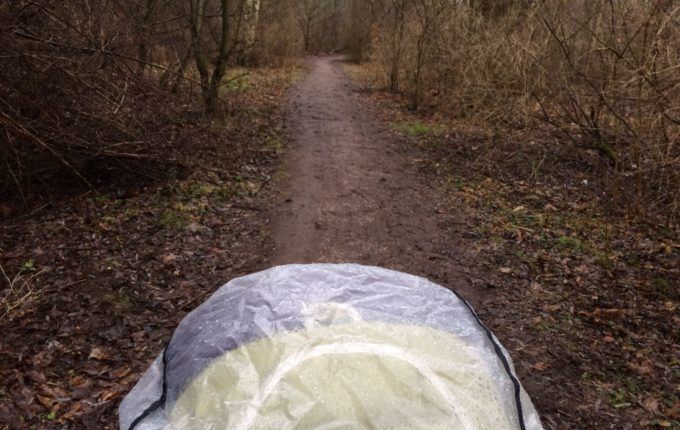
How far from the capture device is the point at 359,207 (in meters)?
6.39

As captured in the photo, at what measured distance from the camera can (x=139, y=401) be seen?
2453 mm

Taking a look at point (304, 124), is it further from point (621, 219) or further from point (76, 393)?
point (76, 393)

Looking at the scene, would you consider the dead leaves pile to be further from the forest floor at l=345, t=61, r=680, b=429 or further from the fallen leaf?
the forest floor at l=345, t=61, r=680, b=429

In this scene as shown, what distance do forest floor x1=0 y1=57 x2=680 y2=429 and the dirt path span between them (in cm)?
3

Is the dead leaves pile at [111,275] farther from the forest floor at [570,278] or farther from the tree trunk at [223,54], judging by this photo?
the forest floor at [570,278]

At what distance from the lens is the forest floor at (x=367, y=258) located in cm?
343

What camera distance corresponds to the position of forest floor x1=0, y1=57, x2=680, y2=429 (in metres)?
3.43

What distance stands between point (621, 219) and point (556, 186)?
1.26 m

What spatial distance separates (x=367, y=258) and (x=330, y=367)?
312cm

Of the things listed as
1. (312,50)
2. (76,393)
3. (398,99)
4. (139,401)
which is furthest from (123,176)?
(312,50)

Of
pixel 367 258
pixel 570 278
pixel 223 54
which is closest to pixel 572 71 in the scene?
pixel 570 278

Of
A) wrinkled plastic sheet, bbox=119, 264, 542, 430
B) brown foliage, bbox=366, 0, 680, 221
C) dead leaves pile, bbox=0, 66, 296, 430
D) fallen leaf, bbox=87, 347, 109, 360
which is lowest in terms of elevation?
fallen leaf, bbox=87, 347, 109, 360

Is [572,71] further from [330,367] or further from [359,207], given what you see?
[330,367]

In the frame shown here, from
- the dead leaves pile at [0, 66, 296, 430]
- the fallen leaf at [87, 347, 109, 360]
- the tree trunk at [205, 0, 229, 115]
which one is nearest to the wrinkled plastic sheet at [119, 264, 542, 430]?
the dead leaves pile at [0, 66, 296, 430]
